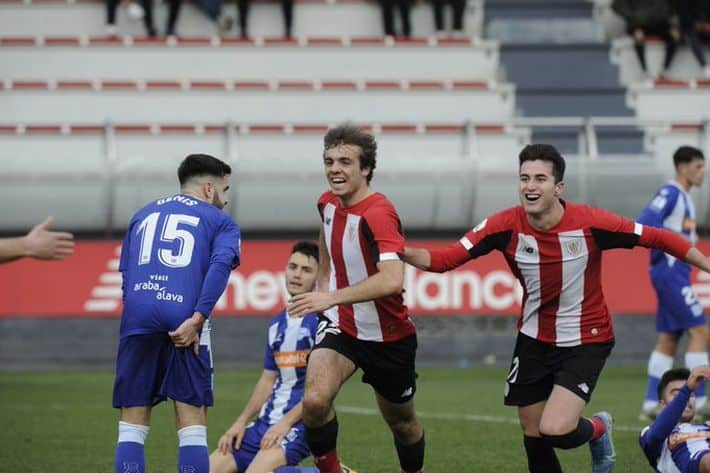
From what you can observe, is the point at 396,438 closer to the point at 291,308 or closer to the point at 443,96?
the point at 291,308

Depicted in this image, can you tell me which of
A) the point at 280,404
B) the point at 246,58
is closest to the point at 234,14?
the point at 246,58

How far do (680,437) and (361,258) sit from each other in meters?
2.00

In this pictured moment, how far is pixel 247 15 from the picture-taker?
2481cm

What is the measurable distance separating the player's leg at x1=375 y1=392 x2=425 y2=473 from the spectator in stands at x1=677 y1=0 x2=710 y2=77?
1783cm

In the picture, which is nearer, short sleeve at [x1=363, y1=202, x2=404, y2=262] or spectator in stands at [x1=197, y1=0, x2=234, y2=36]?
short sleeve at [x1=363, y1=202, x2=404, y2=262]

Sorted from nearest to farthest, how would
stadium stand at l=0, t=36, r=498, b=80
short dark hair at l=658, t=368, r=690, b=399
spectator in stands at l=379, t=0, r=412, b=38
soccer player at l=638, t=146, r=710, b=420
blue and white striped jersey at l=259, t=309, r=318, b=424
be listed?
short dark hair at l=658, t=368, r=690, b=399
blue and white striped jersey at l=259, t=309, r=318, b=424
soccer player at l=638, t=146, r=710, b=420
stadium stand at l=0, t=36, r=498, b=80
spectator in stands at l=379, t=0, r=412, b=38

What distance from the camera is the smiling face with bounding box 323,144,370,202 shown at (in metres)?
7.76

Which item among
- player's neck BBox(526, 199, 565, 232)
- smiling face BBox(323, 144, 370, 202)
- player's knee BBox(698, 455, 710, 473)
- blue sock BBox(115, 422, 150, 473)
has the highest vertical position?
smiling face BBox(323, 144, 370, 202)

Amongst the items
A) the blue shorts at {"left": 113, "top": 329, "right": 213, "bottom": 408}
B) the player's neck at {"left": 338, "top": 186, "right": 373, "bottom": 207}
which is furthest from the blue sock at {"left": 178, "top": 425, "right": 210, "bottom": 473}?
the player's neck at {"left": 338, "top": 186, "right": 373, "bottom": 207}

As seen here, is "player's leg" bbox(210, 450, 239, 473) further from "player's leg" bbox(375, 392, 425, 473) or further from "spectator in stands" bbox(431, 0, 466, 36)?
"spectator in stands" bbox(431, 0, 466, 36)

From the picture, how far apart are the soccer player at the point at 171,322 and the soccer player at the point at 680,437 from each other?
8.01 ft

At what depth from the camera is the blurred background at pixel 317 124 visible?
19344 millimetres

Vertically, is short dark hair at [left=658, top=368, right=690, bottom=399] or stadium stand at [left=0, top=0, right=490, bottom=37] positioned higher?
stadium stand at [left=0, top=0, right=490, bottom=37]

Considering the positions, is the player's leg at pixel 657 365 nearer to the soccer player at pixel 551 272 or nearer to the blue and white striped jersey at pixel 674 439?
the blue and white striped jersey at pixel 674 439
